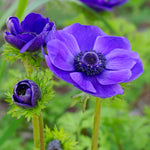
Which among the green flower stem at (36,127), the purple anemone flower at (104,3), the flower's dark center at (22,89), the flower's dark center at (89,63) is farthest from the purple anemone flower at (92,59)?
the purple anemone flower at (104,3)

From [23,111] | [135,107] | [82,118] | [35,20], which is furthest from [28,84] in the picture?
[135,107]

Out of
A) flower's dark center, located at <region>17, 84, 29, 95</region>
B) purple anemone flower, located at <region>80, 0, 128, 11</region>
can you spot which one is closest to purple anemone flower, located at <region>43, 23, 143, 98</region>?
flower's dark center, located at <region>17, 84, 29, 95</region>

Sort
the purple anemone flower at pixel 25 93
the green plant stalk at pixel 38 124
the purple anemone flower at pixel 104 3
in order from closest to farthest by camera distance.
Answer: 1. the purple anemone flower at pixel 25 93
2. the green plant stalk at pixel 38 124
3. the purple anemone flower at pixel 104 3

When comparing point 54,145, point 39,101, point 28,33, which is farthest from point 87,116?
point 28,33

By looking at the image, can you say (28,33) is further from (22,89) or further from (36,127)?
(36,127)

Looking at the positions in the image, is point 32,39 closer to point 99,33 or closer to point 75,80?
point 75,80

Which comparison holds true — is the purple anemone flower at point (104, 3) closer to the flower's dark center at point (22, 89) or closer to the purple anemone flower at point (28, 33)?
the purple anemone flower at point (28, 33)

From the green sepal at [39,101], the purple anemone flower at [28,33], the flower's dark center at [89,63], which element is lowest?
the green sepal at [39,101]
